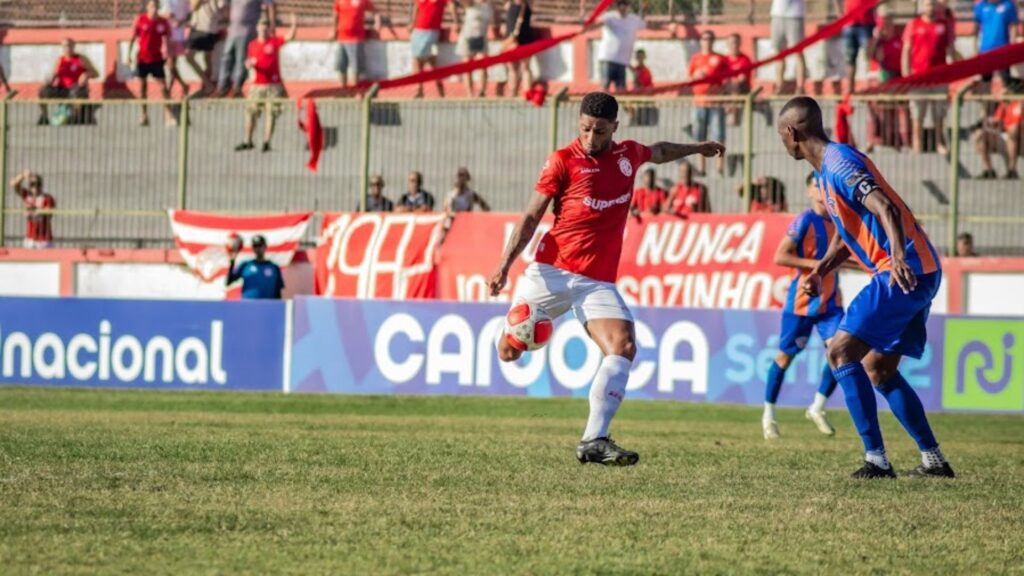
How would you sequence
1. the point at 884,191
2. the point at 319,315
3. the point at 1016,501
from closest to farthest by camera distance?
the point at 1016,501 < the point at 884,191 < the point at 319,315

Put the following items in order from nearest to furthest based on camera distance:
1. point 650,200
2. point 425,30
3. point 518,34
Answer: point 650,200 < point 518,34 < point 425,30

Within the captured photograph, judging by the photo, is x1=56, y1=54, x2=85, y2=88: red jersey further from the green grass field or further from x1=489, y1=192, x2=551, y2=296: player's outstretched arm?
x1=489, y1=192, x2=551, y2=296: player's outstretched arm

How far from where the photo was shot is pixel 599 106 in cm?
1101

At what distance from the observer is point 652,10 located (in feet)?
91.0

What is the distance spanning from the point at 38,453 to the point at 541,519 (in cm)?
434

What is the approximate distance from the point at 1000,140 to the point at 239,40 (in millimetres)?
11778

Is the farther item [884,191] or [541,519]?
[884,191]

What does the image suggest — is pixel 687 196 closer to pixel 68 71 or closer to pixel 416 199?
pixel 416 199

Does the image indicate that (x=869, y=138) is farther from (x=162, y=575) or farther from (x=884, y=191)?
(x=162, y=575)

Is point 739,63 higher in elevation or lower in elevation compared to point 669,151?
higher

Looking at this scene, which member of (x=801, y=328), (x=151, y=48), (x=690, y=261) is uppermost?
(x=151, y=48)

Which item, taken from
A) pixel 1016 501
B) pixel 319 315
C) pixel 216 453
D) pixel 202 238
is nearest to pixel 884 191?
pixel 1016 501

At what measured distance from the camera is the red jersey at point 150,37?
2855 cm

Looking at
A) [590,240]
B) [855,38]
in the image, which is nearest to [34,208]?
[855,38]
